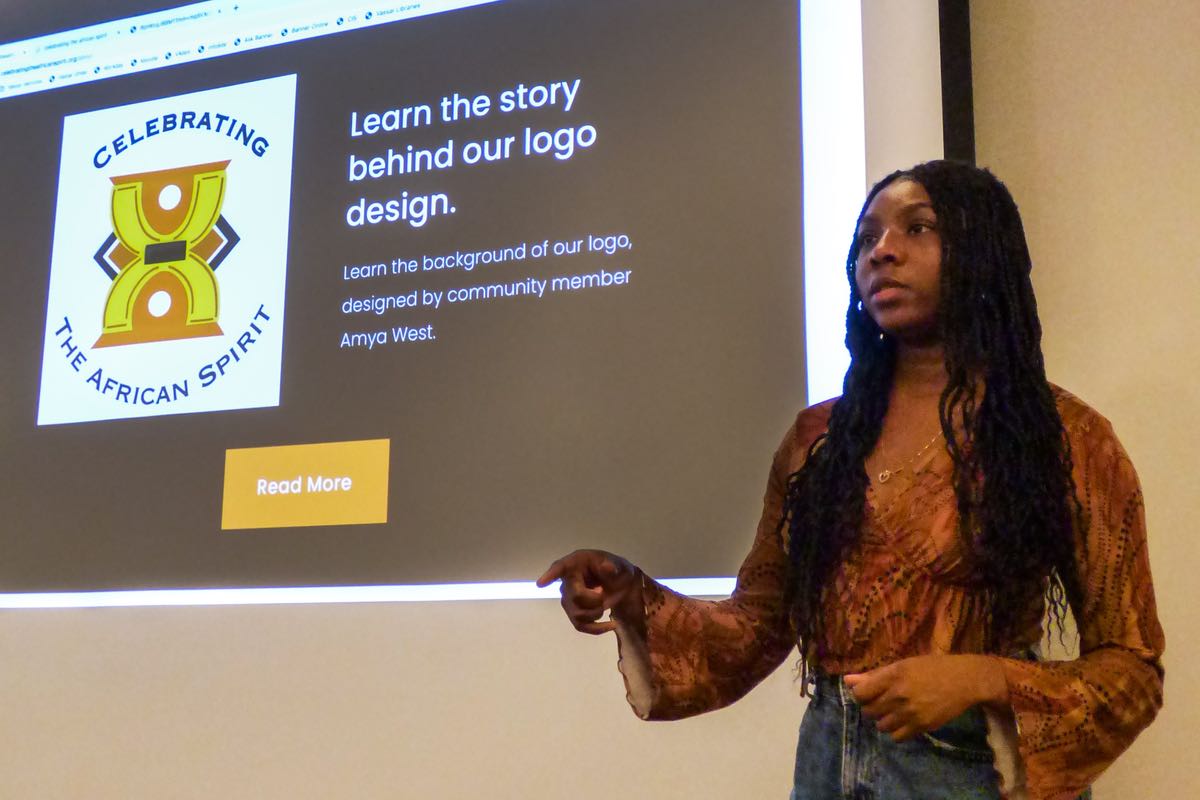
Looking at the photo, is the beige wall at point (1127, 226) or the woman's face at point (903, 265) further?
the beige wall at point (1127, 226)

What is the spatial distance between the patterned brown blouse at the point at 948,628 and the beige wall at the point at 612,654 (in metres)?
0.84

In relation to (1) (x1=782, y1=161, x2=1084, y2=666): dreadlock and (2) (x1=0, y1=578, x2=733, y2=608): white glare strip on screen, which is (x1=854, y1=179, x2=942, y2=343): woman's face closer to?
(1) (x1=782, y1=161, x2=1084, y2=666): dreadlock

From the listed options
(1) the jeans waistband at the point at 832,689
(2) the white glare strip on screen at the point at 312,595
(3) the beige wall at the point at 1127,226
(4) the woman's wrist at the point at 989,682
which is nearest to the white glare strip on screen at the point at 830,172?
(3) the beige wall at the point at 1127,226

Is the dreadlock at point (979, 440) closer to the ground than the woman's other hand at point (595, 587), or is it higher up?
higher up

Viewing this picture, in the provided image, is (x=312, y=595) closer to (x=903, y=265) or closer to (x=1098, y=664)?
(x=903, y=265)

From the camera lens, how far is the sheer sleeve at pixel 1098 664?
0.88 metres

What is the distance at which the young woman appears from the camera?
0.89m

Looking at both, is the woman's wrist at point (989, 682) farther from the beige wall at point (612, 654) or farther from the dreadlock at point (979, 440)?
the beige wall at point (612, 654)

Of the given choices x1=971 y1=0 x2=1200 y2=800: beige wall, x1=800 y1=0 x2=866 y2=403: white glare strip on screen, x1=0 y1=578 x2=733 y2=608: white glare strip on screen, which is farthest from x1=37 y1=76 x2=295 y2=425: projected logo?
x1=971 y1=0 x2=1200 y2=800: beige wall

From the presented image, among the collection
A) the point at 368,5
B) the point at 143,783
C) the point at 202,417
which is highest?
the point at 368,5

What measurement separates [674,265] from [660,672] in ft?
3.40

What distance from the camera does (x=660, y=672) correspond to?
3.57 feet

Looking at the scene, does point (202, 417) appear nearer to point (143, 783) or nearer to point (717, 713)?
point (143, 783)

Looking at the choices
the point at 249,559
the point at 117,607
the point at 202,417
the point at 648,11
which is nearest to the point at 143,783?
the point at 117,607
